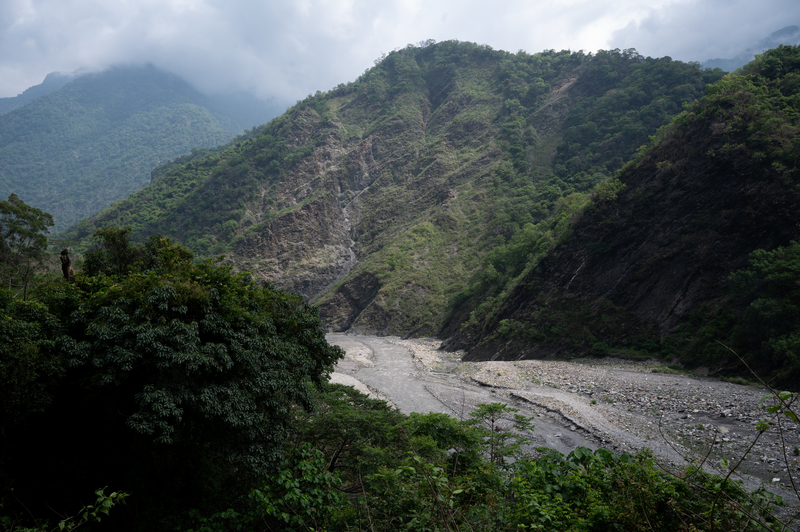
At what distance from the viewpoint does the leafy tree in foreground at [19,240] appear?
25.0 meters

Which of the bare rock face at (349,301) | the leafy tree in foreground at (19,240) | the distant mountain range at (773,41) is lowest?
the bare rock face at (349,301)

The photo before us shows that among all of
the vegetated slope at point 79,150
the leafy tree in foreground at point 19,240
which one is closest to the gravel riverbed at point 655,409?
the leafy tree in foreground at point 19,240

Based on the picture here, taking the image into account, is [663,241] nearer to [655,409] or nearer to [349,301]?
[655,409]

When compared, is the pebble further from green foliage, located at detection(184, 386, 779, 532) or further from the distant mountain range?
the distant mountain range

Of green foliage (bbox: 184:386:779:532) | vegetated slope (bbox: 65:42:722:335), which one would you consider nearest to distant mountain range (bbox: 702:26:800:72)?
vegetated slope (bbox: 65:42:722:335)

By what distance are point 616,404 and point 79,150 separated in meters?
215

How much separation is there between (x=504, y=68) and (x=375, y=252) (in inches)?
2774

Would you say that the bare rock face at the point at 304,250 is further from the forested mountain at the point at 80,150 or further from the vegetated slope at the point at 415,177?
the forested mountain at the point at 80,150

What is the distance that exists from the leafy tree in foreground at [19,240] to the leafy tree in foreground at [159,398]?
20803mm

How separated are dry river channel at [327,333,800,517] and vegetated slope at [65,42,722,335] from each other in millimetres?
23499

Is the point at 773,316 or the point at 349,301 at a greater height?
the point at 773,316

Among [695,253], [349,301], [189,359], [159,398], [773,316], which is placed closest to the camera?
[159,398]

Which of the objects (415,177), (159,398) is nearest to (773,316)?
(159,398)

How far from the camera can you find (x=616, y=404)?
21531mm
